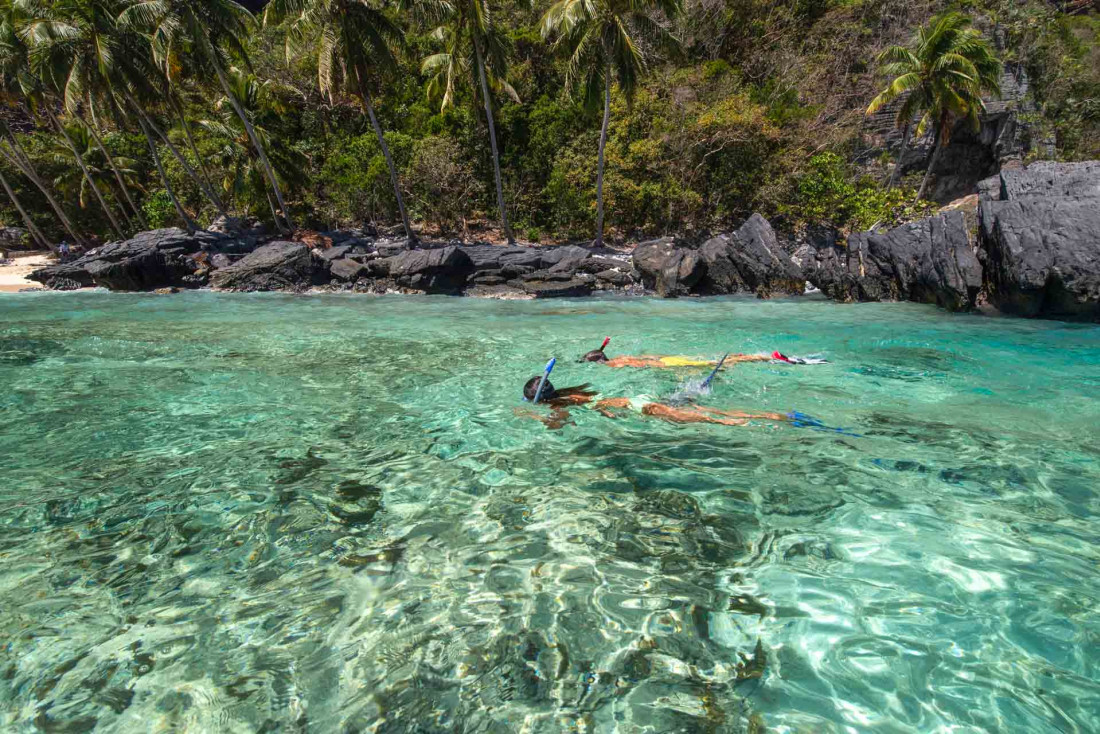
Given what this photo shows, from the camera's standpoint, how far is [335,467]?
5051 mm

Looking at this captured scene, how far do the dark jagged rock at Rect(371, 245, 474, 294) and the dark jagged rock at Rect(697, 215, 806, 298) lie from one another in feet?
30.4

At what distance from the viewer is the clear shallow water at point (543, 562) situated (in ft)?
8.05

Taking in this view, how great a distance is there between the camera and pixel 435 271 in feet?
67.3

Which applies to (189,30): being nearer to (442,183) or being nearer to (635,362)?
(442,183)

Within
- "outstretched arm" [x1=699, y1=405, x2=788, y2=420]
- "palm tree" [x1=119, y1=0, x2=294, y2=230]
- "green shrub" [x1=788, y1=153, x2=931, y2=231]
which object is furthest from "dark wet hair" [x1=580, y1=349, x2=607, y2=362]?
"palm tree" [x1=119, y1=0, x2=294, y2=230]

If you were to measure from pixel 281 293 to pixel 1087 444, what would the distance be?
2256cm

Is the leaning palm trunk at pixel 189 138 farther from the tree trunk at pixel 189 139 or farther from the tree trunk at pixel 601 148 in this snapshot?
the tree trunk at pixel 601 148

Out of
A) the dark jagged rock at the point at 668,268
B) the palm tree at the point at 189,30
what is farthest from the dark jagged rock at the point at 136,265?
the dark jagged rock at the point at 668,268

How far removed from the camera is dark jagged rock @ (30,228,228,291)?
70.0 ft

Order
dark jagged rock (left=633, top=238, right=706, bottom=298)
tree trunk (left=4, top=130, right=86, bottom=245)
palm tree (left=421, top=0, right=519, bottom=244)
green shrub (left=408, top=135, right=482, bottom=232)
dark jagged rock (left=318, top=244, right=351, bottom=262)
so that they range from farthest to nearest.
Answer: green shrub (left=408, top=135, right=482, bottom=232)
tree trunk (left=4, top=130, right=86, bottom=245)
dark jagged rock (left=318, top=244, right=351, bottom=262)
palm tree (left=421, top=0, right=519, bottom=244)
dark jagged rock (left=633, top=238, right=706, bottom=298)

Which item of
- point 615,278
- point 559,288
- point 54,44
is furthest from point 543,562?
point 54,44

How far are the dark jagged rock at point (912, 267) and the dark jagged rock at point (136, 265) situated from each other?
26.1 metres

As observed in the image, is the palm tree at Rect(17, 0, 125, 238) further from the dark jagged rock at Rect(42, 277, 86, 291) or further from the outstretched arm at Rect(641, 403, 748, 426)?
the outstretched arm at Rect(641, 403, 748, 426)

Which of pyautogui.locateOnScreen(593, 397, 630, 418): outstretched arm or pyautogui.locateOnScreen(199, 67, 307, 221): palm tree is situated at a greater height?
pyautogui.locateOnScreen(199, 67, 307, 221): palm tree
